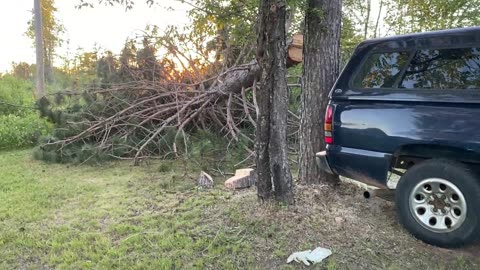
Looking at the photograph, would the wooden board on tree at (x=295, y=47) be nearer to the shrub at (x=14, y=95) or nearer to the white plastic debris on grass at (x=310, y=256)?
the white plastic debris on grass at (x=310, y=256)

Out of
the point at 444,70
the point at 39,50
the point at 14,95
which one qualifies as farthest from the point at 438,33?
the point at 14,95

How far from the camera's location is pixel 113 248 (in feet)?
9.79

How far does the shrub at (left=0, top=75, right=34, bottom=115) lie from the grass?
583 cm

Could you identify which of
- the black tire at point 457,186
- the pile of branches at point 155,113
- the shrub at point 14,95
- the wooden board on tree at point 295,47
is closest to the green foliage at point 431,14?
the wooden board on tree at point 295,47

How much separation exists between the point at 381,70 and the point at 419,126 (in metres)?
0.63

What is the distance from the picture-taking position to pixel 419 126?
9.56ft

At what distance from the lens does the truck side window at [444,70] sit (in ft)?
9.39

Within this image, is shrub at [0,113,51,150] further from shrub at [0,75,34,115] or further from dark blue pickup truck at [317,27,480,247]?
dark blue pickup truck at [317,27,480,247]

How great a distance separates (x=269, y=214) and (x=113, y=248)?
1290 millimetres

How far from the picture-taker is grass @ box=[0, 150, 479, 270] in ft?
9.08

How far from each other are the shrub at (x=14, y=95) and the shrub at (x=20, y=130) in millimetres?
725

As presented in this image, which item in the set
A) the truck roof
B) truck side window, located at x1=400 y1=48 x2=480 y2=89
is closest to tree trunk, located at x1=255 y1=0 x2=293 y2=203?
the truck roof

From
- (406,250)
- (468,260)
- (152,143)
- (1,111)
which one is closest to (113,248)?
(406,250)

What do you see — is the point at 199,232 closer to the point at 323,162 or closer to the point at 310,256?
the point at 310,256
